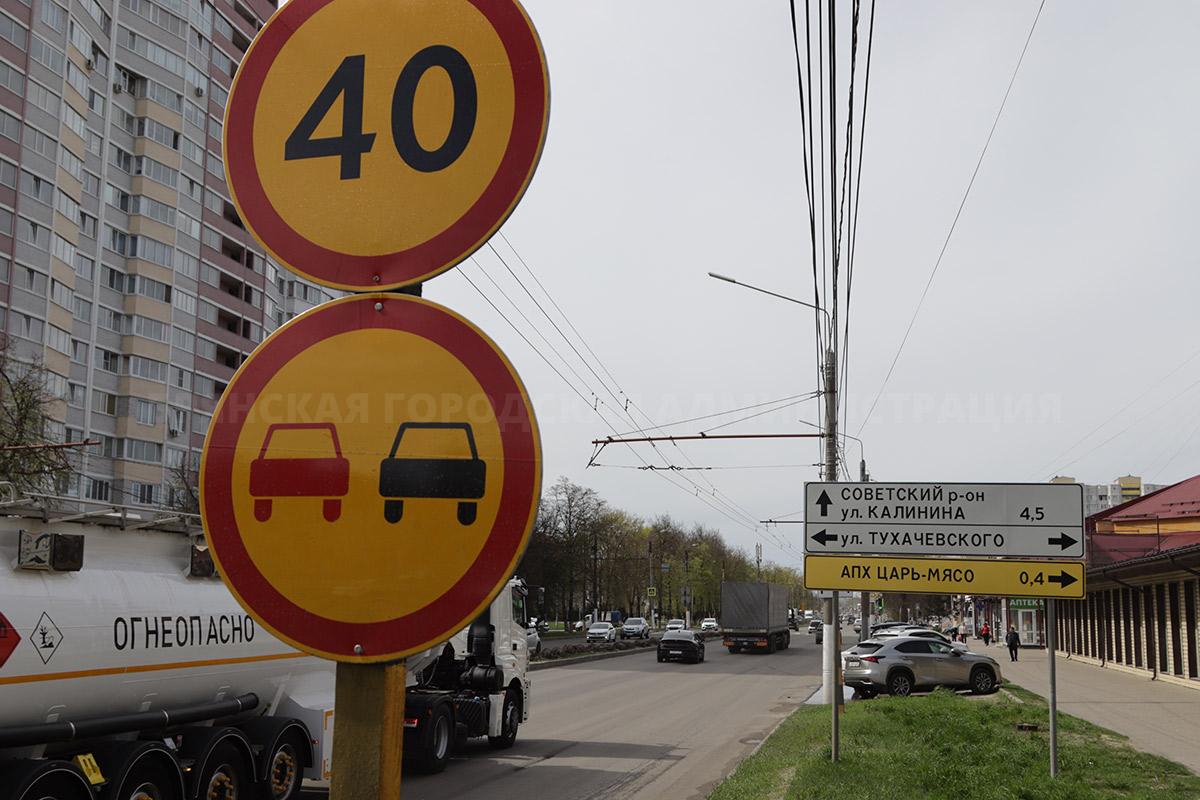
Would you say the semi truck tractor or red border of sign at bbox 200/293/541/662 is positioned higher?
red border of sign at bbox 200/293/541/662

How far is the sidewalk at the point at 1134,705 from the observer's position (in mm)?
16516

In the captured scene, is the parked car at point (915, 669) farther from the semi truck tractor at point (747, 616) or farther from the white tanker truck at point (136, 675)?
the semi truck tractor at point (747, 616)

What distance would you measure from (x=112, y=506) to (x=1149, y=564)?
28793 mm

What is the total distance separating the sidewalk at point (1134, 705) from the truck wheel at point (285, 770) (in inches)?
466

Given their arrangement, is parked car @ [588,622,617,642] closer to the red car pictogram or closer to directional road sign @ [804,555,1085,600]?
directional road sign @ [804,555,1085,600]

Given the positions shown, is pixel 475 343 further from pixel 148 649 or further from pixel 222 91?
pixel 222 91

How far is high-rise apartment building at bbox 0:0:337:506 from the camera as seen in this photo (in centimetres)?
4912

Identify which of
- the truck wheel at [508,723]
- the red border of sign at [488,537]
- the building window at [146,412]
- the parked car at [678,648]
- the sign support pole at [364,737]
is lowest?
the parked car at [678,648]

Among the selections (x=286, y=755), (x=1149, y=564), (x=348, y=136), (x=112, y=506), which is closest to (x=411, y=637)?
(x=348, y=136)

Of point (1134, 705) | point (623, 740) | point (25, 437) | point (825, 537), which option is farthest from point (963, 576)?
point (25, 437)

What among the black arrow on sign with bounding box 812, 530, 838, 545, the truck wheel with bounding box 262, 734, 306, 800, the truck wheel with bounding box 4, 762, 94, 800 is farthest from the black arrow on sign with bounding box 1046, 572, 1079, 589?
the truck wheel with bounding box 4, 762, 94, 800

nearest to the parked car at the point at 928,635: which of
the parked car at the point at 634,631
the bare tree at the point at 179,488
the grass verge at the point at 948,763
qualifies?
the grass verge at the point at 948,763

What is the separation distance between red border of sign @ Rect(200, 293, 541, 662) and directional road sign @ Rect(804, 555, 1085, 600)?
962 centimetres

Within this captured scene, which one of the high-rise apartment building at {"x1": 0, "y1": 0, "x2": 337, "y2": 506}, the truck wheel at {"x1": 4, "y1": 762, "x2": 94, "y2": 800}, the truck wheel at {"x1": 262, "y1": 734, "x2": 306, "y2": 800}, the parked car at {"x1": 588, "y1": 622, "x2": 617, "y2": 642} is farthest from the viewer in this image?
the parked car at {"x1": 588, "y1": 622, "x2": 617, "y2": 642}
